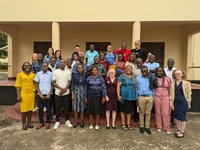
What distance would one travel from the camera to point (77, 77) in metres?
4.36

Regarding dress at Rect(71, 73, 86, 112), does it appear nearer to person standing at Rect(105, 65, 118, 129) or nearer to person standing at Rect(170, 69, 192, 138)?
person standing at Rect(105, 65, 118, 129)

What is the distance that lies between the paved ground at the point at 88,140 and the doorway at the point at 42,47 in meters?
5.53

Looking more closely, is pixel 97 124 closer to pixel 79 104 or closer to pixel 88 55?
pixel 79 104

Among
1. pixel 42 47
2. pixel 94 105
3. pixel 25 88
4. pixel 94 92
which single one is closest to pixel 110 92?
pixel 94 92

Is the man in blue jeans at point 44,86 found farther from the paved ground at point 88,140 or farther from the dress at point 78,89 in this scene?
the paved ground at point 88,140

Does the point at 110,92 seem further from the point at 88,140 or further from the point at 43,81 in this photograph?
the point at 43,81

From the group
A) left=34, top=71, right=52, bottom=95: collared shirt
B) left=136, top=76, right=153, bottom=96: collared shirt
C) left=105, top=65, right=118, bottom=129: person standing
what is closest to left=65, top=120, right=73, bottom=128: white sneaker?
left=34, top=71, right=52, bottom=95: collared shirt

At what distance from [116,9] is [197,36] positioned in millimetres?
4790

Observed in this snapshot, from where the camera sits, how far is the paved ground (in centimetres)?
358

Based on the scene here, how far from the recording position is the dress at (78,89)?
436 cm

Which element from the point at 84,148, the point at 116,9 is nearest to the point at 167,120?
the point at 84,148

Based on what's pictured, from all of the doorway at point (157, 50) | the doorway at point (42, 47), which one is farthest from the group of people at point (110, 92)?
the doorway at point (42, 47)

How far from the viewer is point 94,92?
4.34 m

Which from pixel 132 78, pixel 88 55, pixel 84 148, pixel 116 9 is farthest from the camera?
pixel 116 9
